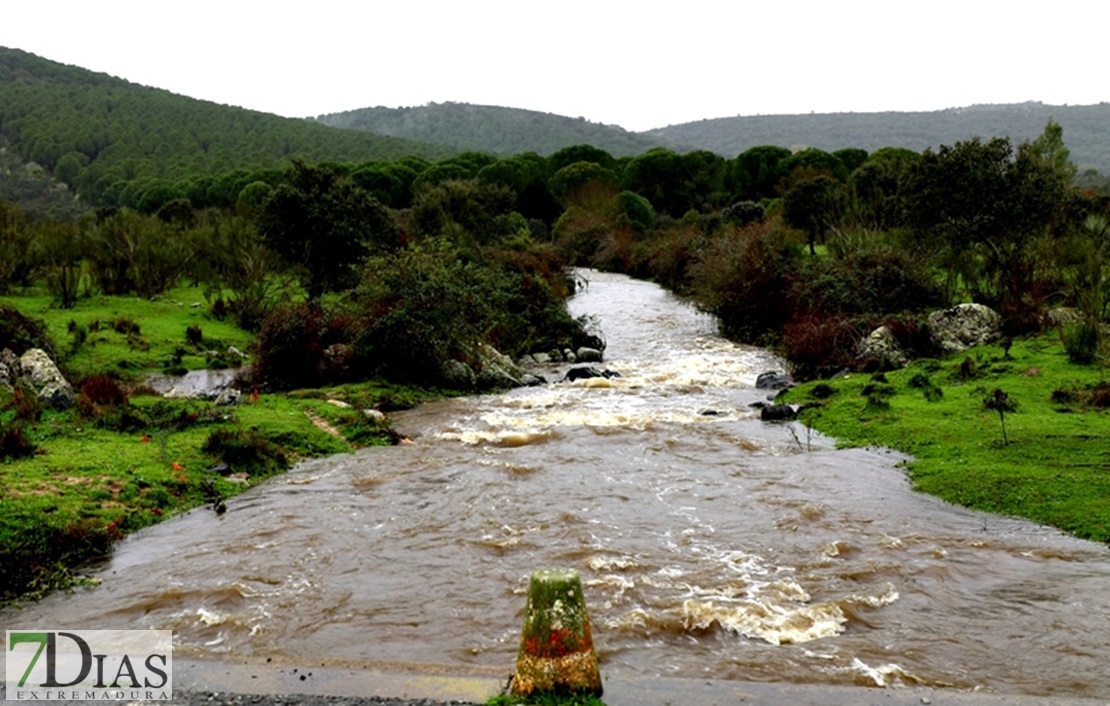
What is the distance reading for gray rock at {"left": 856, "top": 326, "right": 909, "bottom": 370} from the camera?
2270 cm

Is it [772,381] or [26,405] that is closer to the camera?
[26,405]

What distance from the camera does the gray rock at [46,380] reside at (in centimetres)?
1672

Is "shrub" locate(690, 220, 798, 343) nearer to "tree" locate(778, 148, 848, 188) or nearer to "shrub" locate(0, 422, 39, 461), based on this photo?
"shrub" locate(0, 422, 39, 461)

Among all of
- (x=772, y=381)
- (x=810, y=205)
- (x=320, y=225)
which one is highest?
(x=810, y=205)

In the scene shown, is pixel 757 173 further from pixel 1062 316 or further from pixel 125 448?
pixel 125 448

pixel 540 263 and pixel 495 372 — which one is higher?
pixel 540 263

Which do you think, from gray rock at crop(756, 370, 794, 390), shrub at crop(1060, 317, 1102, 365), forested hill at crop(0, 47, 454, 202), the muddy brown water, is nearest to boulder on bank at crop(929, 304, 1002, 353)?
shrub at crop(1060, 317, 1102, 365)

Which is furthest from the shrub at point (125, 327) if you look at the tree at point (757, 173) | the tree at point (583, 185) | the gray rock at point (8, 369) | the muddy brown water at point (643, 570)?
the tree at point (757, 173)

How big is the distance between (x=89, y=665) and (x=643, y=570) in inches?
241

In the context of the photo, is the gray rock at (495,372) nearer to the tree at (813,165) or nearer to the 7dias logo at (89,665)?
the 7dias logo at (89,665)

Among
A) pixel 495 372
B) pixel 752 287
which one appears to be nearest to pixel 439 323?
pixel 495 372

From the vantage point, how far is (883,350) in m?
23.1

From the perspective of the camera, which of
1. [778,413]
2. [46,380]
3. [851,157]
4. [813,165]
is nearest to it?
[46,380]

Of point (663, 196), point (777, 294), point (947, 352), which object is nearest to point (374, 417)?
point (947, 352)
